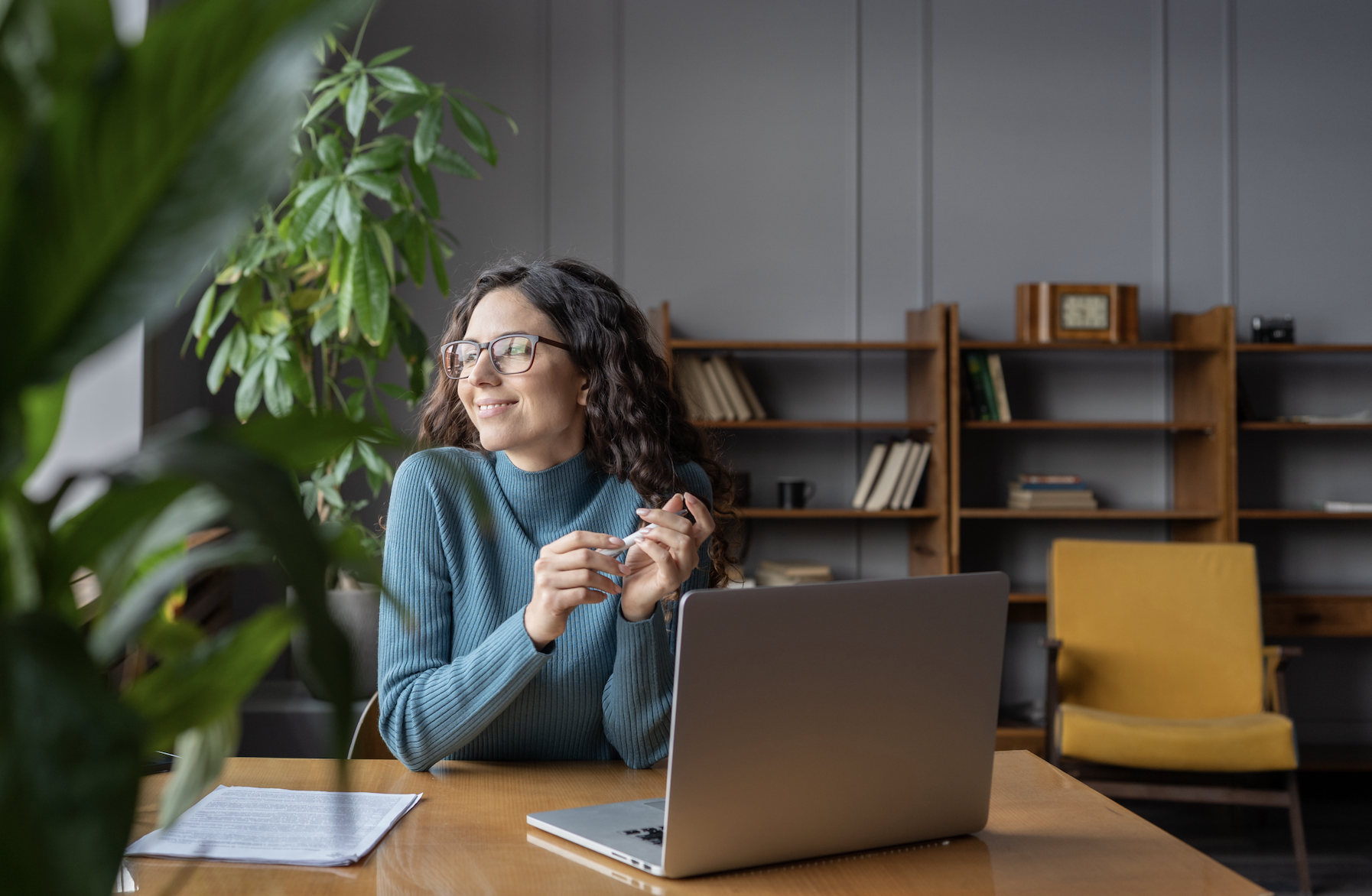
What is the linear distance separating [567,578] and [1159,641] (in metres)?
2.82

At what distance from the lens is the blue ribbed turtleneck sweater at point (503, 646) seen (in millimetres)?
1365

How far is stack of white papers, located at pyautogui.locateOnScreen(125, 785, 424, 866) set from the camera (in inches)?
40.0

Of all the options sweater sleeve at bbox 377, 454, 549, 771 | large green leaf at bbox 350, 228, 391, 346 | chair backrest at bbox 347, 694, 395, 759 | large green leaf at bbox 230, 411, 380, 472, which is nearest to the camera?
large green leaf at bbox 230, 411, 380, 472

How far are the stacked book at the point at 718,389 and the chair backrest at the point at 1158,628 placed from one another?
4.11 ft

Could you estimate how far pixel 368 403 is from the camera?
389 cm

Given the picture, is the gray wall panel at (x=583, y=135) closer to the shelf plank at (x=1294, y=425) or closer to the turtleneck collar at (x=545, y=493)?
the shelf plank at (x=1294, y=425)

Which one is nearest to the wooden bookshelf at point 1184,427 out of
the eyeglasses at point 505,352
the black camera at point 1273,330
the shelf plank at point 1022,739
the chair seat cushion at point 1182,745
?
the black camera at point 1273,330

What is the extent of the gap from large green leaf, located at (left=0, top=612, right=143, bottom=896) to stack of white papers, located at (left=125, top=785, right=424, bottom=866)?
0.73m

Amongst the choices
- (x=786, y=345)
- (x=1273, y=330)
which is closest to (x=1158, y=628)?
(x=1273, y=330)

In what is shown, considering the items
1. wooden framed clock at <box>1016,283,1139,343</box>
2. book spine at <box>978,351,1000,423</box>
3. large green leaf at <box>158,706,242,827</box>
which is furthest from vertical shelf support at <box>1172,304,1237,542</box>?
large green leaf at <box>158,706,242,827</box>

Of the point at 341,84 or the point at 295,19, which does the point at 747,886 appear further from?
the point at 341,84

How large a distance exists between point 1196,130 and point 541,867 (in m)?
4.51

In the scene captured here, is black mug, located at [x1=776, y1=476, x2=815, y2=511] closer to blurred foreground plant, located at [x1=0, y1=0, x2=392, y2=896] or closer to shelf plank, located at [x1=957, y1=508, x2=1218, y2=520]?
shelf plank, located at [x1=957, y1=508, x2=1218, y2=520]

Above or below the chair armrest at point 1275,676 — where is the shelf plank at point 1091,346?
above
